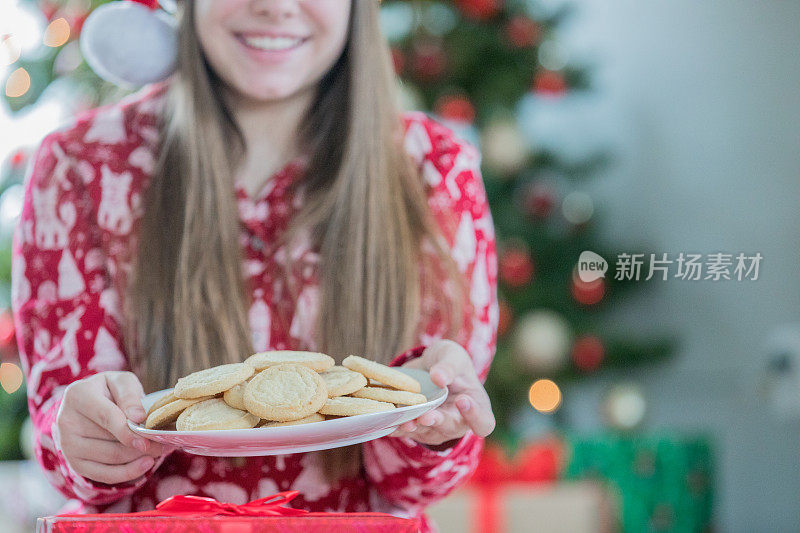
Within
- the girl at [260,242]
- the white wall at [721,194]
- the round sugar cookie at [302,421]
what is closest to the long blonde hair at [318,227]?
the girl at [260,242]

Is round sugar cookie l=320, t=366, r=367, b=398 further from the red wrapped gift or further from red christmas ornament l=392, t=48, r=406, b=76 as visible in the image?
red christmas ornament l=392, t=48, r=406, b=76

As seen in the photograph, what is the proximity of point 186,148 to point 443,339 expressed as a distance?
41cm

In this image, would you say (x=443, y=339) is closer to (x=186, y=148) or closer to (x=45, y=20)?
(x=186, y=148)

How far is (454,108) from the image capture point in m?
1.61

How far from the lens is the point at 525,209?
1.60 meters

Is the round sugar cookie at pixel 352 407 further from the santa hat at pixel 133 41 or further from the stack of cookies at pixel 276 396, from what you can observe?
the santa hat at pixel 133 41

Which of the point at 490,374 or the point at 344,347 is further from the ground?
the point at 344,347

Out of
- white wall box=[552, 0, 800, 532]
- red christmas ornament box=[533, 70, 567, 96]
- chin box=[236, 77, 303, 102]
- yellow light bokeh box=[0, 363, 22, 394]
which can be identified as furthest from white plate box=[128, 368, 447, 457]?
red christmas ornament box=[533, 70, 567, 96]

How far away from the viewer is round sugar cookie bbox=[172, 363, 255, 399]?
2.71 ft

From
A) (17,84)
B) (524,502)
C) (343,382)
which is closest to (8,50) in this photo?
(17,84)

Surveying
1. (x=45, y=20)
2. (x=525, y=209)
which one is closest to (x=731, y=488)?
(x=525, y=209)

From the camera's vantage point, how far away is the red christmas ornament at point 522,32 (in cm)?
152

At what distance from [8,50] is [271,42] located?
17.2 inches

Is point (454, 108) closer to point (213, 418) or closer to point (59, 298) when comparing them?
point (59, 298)
